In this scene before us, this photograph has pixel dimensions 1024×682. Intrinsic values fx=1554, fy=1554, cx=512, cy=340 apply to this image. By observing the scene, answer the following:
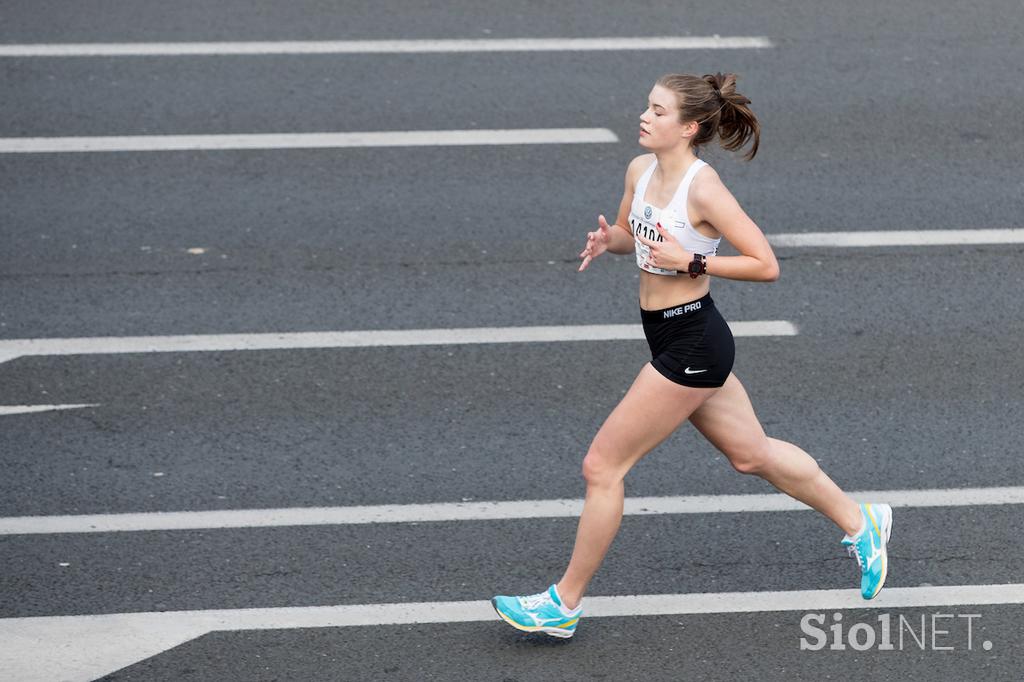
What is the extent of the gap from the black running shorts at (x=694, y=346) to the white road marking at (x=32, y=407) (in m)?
3.22

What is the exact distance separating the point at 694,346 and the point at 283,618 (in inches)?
74.1

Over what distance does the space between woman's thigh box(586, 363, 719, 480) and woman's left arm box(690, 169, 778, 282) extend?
45 centimetres

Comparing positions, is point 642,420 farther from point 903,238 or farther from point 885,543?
point 903,238

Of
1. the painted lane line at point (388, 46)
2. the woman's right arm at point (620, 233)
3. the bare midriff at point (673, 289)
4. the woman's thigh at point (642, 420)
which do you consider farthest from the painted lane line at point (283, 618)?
the painted lane line at point (388, 46)

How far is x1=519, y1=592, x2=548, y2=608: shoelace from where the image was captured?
5.70 meters

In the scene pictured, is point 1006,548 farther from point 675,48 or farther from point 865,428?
point 675,48

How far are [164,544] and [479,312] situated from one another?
2623 millimetres

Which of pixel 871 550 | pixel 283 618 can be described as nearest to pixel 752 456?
pixel 871 550

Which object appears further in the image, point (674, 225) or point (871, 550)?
point (871, 550)

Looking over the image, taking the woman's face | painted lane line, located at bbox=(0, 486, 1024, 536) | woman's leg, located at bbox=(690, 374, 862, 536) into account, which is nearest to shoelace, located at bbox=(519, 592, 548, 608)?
woman's leg, located at bbox=(690, 374, 862, 536)

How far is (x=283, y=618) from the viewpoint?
5.94m

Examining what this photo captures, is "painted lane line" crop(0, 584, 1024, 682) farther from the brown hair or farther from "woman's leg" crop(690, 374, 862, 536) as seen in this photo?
the brown hair

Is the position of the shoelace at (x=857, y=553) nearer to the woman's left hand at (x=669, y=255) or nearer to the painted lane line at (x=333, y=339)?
the woman's left hand at (x=669, y=255)

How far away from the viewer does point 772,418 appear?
7.47 metres
